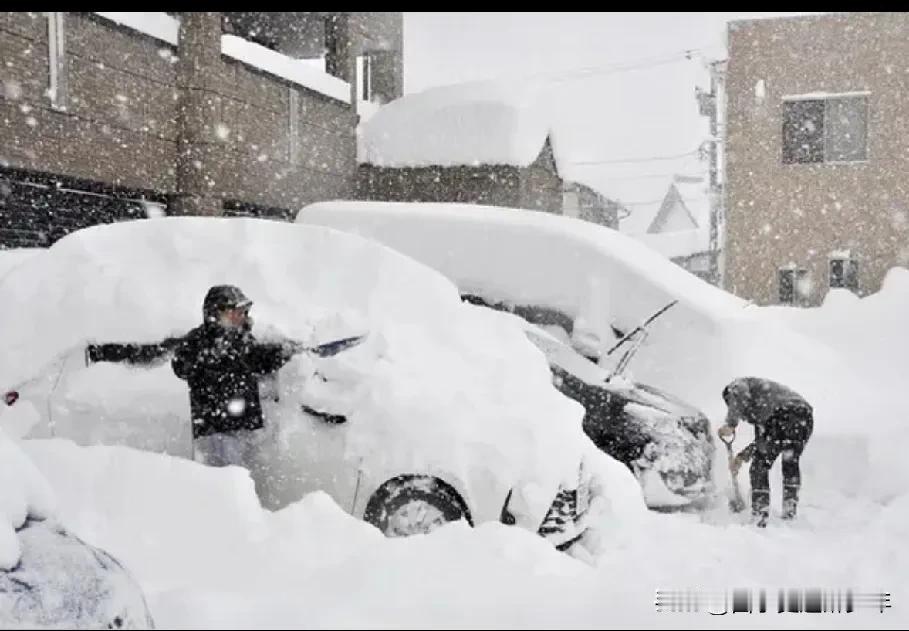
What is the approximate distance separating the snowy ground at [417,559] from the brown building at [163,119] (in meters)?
7.35

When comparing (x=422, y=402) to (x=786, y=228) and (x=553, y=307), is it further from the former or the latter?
(x=786, y=228)

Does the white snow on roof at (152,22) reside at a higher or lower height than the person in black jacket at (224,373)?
higher

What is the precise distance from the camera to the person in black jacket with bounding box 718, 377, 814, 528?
20.8ft

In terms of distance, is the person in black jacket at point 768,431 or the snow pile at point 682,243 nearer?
the person in black jacket at point 768,431

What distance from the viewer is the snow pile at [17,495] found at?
9.40 ft

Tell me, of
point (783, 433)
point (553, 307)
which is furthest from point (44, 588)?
point (553, 307)

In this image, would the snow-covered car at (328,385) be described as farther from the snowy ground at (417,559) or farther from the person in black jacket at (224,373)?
the snowy ground at (417,559)

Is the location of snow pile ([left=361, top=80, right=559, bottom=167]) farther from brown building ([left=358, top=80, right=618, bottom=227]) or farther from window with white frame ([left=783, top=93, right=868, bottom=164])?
window with white frame ([left=783, top=93, right=868, bottom=164])

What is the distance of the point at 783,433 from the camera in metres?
6.37

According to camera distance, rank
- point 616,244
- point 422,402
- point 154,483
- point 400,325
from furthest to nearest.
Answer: point 616,244
point 400,325
point 422,402
point 154,483

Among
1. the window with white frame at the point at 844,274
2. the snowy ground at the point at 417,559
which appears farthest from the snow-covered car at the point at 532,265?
the window with white frame at the point at 844,274

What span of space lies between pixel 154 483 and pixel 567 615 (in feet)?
7.65

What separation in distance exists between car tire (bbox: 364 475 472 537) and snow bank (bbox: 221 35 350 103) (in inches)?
404

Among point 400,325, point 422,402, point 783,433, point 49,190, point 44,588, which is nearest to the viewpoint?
point 44,588
